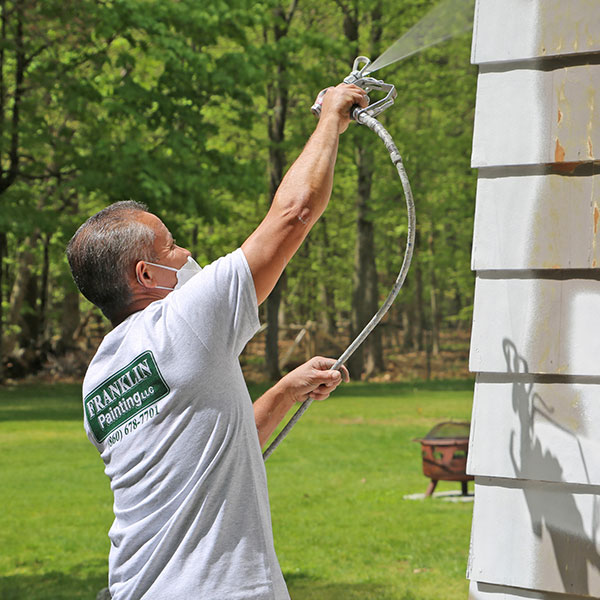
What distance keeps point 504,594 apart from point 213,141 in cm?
2366

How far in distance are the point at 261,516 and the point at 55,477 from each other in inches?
372

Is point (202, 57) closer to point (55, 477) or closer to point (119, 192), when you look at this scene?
point (119, 192)

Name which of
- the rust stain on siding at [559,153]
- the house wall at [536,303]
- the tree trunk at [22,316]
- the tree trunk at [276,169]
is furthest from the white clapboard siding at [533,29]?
the tree trunk at [22,316]

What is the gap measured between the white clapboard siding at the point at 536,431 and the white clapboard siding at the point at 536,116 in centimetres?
64

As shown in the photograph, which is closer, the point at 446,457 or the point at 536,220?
the point at 536,220

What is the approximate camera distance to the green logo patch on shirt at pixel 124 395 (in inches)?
73.9

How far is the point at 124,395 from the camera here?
6.37 ft

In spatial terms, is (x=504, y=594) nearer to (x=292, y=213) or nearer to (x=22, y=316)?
(x=292, y=213)

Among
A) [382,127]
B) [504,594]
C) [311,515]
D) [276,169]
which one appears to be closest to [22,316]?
[276,169]

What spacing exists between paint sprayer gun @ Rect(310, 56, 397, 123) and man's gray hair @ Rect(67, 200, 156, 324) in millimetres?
494

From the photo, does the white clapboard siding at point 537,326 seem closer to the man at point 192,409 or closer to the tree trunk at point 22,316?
the man at point 192,409

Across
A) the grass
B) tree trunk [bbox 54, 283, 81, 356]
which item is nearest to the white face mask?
the grass

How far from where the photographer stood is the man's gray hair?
198 cm

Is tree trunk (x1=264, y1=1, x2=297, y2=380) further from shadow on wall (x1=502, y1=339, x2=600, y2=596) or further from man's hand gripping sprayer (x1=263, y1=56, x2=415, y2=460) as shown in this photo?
man's hand gripping sprayer (x1=263, y1=56, x2=415, y2=460)
